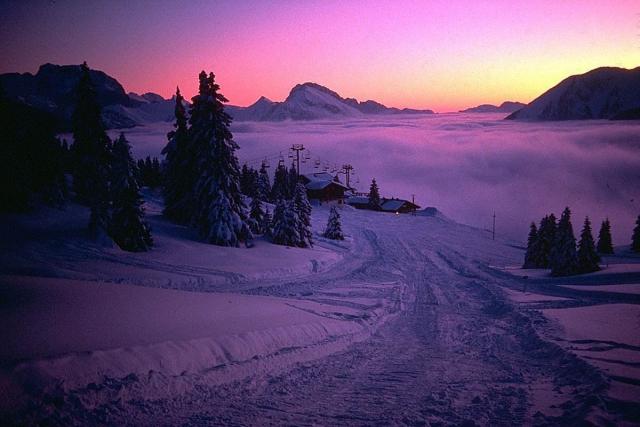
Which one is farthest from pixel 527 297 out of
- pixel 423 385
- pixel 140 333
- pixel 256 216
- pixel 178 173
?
pixel 178 173

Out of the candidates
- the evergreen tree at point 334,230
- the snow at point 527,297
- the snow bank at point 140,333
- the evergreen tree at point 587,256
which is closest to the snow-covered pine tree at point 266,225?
the evergreen tree at point 334,230

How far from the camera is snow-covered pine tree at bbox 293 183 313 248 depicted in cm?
3250

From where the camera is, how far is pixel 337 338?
11883 mm

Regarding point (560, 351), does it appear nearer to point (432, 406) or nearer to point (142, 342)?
point (432, 406)

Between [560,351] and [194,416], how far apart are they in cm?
1044

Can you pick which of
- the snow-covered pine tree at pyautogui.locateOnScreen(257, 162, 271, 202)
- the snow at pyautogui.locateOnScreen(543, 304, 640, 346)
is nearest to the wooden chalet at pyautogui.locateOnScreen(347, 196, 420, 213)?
the snow-covered pine tree at pyautogui.locateOnScreen(257, 162, 271, 202)

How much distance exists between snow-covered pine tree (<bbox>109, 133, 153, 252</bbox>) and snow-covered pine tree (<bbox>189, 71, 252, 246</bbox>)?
4663 millimetres

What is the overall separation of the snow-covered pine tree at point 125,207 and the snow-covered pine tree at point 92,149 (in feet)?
2.28

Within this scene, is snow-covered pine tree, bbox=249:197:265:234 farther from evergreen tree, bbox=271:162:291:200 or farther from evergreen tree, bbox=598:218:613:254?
evergreen tree, bbox=598:218:613:254

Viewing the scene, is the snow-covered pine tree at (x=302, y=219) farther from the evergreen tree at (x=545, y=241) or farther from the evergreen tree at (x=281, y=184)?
the evergreen tree at (x=281, y=184)

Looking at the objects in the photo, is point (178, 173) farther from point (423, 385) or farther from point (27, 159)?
point (423, 385)

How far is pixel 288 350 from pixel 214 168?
19.7 meters

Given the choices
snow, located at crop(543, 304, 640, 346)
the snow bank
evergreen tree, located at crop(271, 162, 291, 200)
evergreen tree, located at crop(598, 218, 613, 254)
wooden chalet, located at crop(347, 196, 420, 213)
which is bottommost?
evergreen tree, located at crop(598, 218, 613, 254)

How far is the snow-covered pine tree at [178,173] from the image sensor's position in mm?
31125
